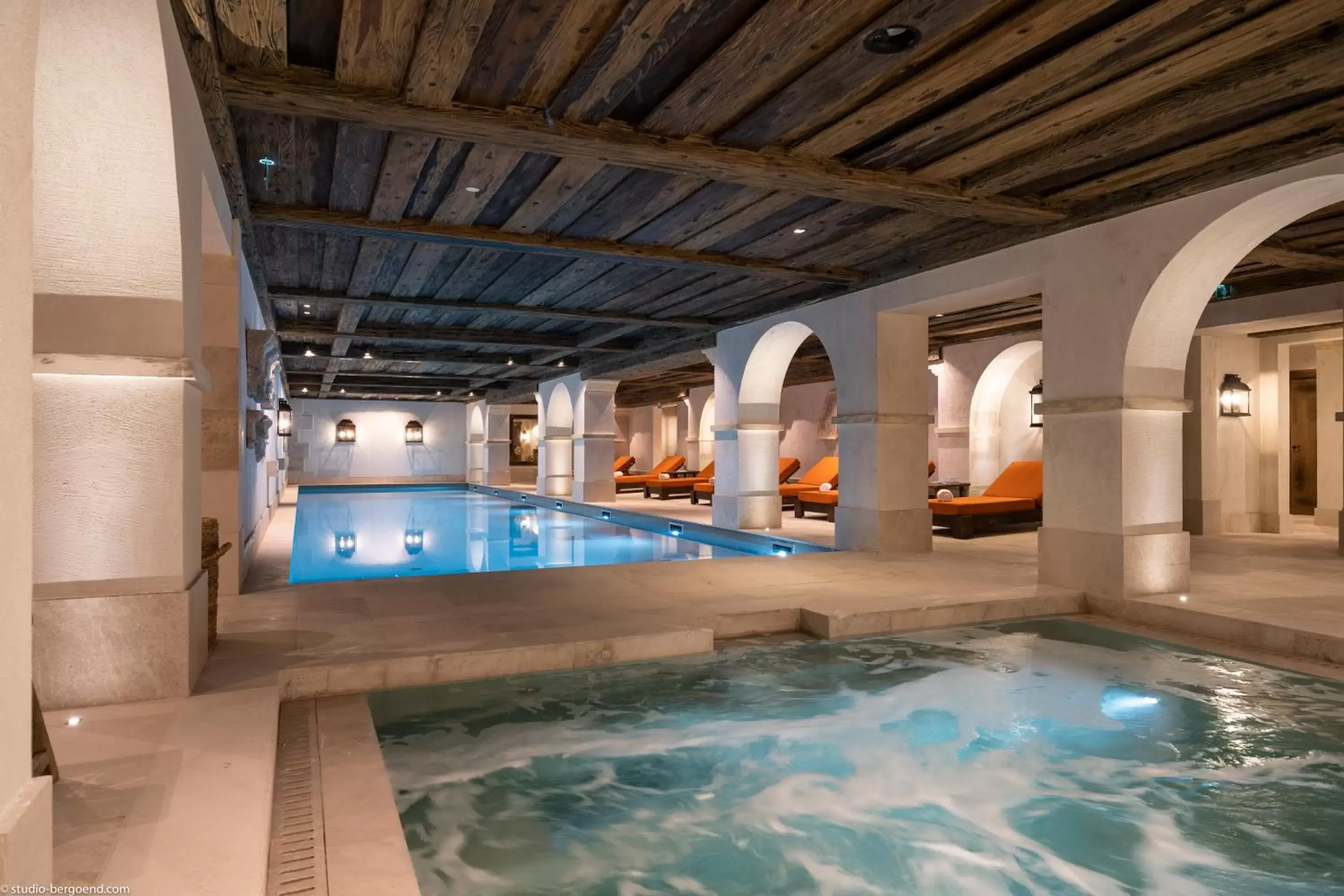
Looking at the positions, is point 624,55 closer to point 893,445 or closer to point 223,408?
point 223,408

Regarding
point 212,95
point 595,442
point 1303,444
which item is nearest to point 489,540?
point 595,442

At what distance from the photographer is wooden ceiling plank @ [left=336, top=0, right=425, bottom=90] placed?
12.8ft

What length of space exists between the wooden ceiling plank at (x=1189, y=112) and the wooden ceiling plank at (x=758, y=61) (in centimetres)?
223

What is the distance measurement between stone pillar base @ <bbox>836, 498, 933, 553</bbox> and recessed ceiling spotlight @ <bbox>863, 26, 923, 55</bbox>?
622 cm

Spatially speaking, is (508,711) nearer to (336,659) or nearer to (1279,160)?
(336,659)

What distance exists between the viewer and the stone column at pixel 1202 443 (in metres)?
11.7

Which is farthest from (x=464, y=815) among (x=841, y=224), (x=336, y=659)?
(x=841, y=224)

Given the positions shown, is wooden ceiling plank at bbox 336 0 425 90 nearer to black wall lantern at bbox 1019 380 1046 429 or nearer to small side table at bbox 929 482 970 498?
black wall lantern at bbox 1019 380 1046 429

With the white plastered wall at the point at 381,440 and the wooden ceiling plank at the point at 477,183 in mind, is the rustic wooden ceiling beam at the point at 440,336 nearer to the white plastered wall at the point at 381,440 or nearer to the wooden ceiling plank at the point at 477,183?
the wooden ceiling plank at the point at 477,183

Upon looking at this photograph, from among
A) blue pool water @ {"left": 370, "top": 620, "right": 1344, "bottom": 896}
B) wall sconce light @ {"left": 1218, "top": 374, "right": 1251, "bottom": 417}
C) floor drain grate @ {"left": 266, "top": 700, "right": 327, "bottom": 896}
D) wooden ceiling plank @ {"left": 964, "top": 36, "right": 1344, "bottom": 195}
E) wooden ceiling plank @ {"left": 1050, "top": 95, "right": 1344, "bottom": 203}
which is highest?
wooden ceiling plank @ {"left": 964, "top": 36, "right": 1344, "bottom": 195}

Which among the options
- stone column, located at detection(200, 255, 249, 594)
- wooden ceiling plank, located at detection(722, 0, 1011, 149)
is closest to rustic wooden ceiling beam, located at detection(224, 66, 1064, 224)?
wooden ceiling plank, located at detection(722, 0, 1011, 149)

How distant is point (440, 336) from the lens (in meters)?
14.0

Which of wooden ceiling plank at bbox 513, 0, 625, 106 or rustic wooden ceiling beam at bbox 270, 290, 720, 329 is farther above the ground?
wooden ceiling plank at bbox 513, 0, 625, 106

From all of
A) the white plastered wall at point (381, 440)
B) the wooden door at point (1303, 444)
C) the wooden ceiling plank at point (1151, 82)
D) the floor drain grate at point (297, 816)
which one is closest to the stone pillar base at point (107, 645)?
the floor drain grate at point (297, 816)
